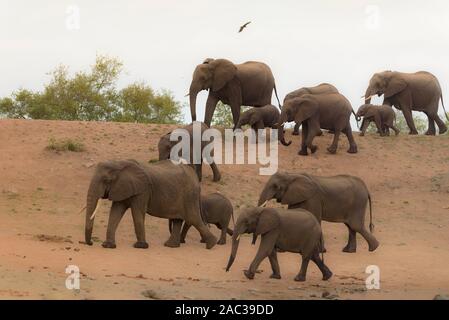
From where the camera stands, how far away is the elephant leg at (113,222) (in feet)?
53.4

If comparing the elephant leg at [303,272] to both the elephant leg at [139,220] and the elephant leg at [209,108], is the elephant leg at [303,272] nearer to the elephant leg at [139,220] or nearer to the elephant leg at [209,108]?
the elephant leg at [139,220]

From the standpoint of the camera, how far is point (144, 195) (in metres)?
16.9

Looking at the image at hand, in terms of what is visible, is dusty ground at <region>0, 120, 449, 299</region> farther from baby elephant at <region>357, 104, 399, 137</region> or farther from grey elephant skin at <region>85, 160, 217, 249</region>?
baby elephant at <region>357, 104, 399, 137</region>

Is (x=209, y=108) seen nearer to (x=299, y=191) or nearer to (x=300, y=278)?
(x=299, y=191)

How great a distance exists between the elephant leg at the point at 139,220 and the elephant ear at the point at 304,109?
835 centimetres

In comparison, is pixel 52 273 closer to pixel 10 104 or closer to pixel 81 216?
pixel 81 216

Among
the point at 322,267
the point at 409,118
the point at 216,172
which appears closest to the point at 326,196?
the point at 322,267

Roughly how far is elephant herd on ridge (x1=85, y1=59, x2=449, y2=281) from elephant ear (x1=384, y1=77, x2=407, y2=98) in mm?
3711

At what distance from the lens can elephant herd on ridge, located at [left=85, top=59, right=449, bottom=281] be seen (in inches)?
576

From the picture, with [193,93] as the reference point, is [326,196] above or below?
below

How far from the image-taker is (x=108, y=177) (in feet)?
53.9

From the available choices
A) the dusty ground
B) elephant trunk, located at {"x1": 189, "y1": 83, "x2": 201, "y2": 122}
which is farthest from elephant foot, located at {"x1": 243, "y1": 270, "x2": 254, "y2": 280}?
elephant trunk, located at {"x1": 189, "y1": 83, "x2": 201, "y2": 122}

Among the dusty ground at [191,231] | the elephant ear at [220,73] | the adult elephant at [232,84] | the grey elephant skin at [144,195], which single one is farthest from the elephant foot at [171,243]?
the elephant ear at [220,73]

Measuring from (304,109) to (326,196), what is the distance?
7138 millimetres
